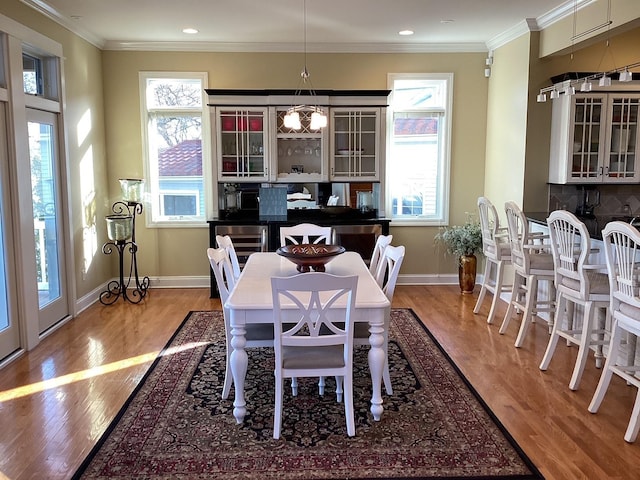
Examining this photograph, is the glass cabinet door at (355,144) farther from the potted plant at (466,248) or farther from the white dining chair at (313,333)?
the white dining chair at (313,333)

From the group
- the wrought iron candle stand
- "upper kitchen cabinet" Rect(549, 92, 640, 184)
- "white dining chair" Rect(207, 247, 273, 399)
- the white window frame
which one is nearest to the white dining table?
"white dining chair" Rect(207, 247, 273, 399)

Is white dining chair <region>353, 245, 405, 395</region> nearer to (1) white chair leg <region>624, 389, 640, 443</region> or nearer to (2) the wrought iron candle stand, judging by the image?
(1) white chair leg <region>624, 389, 640, 443</region>

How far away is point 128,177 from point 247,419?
403 centimetres

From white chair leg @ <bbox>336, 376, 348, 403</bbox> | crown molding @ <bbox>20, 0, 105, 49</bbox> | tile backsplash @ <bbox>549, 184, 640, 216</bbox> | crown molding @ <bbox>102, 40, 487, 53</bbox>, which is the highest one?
crown molding @ <bbox>102, 40, 487, 53</bbox>

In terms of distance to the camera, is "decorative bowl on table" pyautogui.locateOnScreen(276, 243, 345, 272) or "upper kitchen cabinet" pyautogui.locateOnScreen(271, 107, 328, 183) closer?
"decorative bowl on table" pyautogui.locateOnScreen(276, 243, 345, 272)

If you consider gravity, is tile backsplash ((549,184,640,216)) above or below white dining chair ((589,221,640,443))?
above

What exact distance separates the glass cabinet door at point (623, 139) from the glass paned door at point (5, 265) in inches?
201

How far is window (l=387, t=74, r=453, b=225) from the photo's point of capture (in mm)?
6402

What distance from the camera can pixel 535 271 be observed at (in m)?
4.32

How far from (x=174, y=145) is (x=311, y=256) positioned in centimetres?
349

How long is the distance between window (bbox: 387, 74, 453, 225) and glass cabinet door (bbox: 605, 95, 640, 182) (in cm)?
180

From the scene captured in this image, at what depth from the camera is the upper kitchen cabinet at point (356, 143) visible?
610 cm

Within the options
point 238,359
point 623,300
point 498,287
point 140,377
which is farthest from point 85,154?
point 623,300

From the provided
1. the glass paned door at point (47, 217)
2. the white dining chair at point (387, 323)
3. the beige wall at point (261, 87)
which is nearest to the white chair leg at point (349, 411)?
the white dining chair at point (387, 323)
